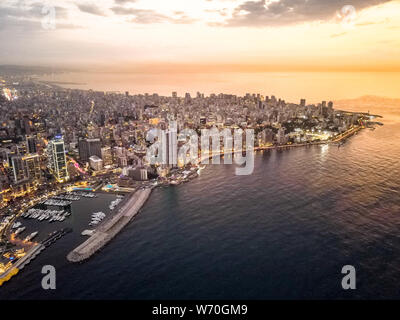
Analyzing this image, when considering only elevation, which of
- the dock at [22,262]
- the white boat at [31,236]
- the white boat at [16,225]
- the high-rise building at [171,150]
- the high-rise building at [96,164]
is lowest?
the dock at [22,262]

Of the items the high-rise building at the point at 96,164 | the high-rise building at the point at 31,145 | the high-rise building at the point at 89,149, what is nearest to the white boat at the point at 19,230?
the high-rise building at the point at 96,164

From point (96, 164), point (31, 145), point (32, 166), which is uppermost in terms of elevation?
point (31, 145)

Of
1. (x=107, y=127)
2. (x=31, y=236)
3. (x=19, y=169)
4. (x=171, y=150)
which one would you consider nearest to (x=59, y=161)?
(x=19, y=169)

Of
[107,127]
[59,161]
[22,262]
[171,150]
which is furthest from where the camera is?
[107,127]

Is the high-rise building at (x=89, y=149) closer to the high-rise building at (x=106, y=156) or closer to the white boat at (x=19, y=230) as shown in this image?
the high-rise building at (x=106, y=156)

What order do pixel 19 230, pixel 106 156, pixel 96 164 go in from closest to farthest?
pixel 19 230 → pixel 96 164 → pixel 106 156

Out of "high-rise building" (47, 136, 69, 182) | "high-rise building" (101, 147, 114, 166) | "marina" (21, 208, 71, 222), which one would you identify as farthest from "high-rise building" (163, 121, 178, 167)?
"marina" (21, 208, 71, 222)

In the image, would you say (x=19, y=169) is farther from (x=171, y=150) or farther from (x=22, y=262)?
(x=171, y=150)

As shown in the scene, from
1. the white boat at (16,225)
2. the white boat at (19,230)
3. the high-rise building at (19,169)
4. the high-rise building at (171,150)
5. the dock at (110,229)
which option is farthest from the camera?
the high-rise building at (171,150)
